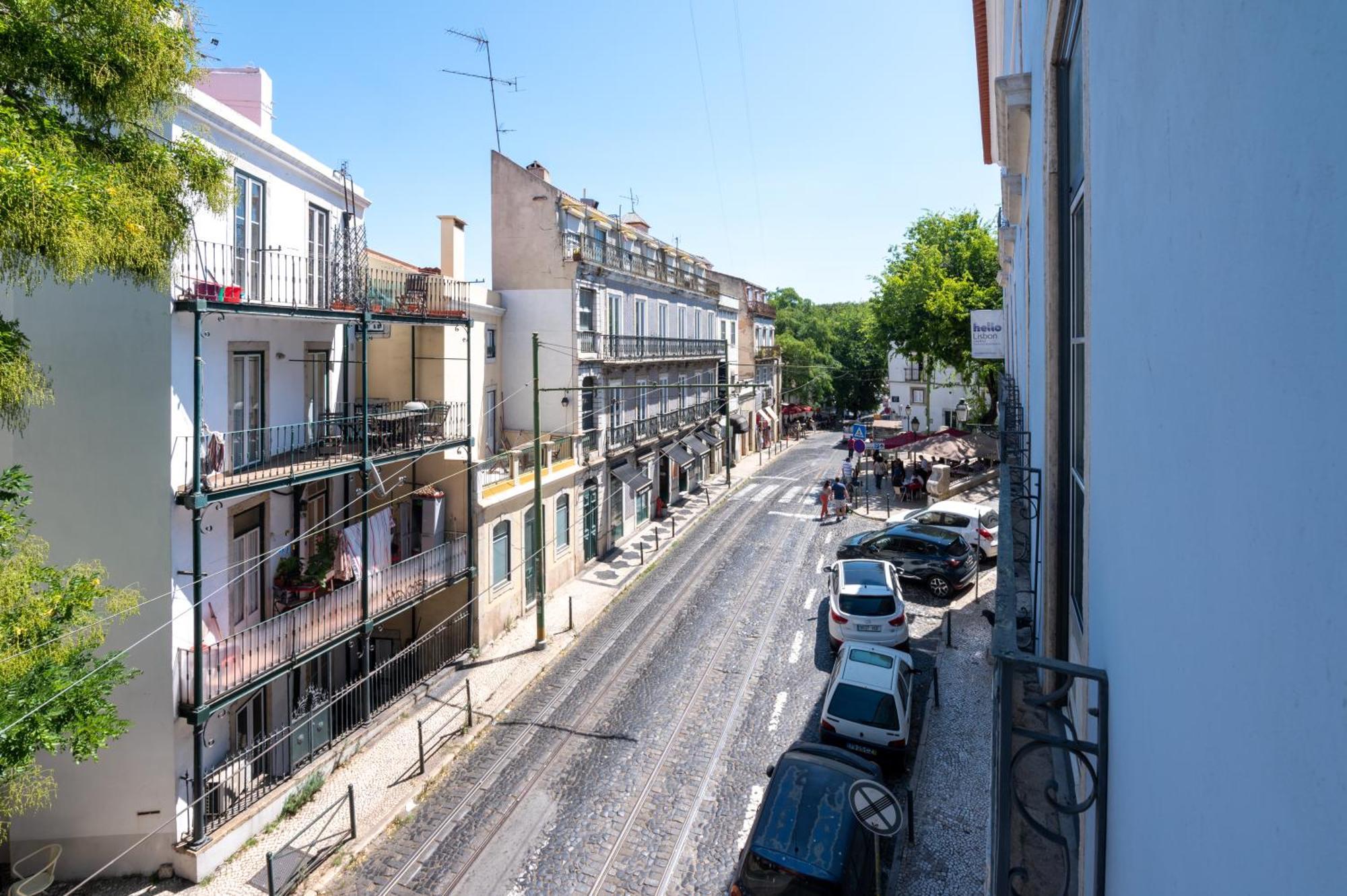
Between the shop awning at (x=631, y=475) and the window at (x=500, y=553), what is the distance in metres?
7.76

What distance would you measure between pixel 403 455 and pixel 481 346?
A: 25.7 feet

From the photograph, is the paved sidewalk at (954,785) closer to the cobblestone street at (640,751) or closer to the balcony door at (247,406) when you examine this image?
the cobblestone street at (640,751)

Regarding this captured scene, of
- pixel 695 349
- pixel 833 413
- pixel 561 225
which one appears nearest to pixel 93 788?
pixel 561 225

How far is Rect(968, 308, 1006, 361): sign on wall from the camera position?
2202 centimetres

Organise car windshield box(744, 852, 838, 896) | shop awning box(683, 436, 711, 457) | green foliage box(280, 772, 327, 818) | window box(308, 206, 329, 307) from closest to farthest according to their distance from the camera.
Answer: car windshield box(744, 852, 838, 896)
green foliage box(280, 772, 327, 818)
window box(308, 206, 329, 307)
shop awning box(683, 436, 711, 457)

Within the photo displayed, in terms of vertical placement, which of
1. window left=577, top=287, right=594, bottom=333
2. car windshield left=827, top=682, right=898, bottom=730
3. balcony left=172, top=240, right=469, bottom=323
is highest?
window left=577, top=287, right=594, bottom=333

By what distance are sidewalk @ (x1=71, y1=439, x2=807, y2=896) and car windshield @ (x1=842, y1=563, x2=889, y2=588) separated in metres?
6.79

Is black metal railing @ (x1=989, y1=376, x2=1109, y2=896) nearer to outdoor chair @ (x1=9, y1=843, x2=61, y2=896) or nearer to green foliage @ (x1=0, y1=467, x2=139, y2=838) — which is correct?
green foliage @ (x1=0, y1=467, x2=139, y2=838)

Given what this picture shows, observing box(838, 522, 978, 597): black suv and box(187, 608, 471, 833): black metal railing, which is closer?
box(187, 608, 471, 833): black metal railing

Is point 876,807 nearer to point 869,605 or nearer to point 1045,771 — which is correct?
point 1045,771

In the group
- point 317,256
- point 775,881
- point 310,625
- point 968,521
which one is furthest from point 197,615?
point 968,521

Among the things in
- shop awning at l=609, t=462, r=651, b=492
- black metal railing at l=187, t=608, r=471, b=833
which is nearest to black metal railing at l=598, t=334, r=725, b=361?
shop awning at l=609, t=462, r=651, b=492

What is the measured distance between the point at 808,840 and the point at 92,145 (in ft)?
33.9

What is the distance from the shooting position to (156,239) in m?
7.38
